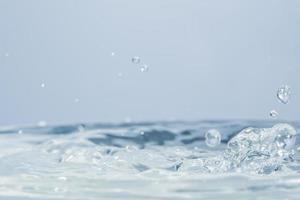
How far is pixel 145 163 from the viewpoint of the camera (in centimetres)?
144

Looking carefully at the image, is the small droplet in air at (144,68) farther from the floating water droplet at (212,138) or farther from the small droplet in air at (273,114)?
the floating water droplet at (212,138)

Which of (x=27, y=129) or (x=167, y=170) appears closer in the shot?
(x=167, y=170)

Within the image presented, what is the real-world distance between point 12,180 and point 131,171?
22cm

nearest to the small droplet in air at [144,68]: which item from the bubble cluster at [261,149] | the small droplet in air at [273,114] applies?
the small droplet in air at [273,114]

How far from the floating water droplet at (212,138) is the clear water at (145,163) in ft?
0.05

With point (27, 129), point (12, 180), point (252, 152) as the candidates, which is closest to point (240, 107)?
point (27, 129)

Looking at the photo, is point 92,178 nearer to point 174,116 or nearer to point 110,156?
point 110,156

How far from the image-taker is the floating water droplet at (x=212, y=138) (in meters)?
1.81

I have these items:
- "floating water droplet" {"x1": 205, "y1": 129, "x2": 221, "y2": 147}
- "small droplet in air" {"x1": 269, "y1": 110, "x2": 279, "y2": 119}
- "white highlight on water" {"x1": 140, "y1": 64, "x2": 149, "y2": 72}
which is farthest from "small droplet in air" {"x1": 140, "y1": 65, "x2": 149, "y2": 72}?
"floating water droplet" {"x1": 205, "y1": 129, "x2": 221, "y2": 147}

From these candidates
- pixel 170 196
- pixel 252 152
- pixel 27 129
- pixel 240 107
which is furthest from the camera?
pixel 240 107

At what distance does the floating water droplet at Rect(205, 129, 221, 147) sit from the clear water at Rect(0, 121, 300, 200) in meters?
0.02

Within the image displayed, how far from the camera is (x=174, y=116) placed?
2.54 meters

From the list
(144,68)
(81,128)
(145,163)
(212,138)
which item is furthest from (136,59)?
(145,163)

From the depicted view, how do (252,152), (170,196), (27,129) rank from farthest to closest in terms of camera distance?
(27,129), (252,152), (170,196)
